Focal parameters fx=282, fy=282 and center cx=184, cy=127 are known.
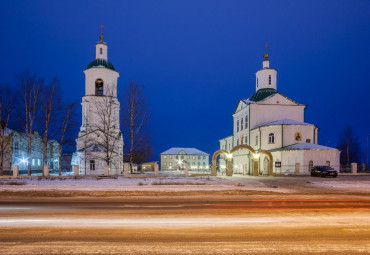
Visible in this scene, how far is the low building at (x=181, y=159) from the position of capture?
95000 mm

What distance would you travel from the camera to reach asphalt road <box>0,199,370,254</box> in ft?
19.8

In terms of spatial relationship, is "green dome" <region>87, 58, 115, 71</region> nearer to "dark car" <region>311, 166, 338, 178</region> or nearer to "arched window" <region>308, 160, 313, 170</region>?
"arched window" <region>308, 160, 313, 170</region>

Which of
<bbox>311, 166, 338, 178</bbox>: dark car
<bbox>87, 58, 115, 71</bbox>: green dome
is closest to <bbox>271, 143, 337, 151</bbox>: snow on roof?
<bbox>311, 166, 338, 178</bbox>: dark car

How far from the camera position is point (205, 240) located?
21.6 ft

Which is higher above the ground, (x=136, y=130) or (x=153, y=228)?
(x=136, y=130)

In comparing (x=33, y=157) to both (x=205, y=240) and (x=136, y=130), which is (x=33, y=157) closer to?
(x=136, y=130)

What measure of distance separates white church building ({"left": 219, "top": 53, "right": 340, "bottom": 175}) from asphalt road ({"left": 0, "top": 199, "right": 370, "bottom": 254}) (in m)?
25.2

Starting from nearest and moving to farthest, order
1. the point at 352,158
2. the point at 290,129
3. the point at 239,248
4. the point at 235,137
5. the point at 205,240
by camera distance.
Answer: the point at 239,248
the point at 205,240
the point at 290,129
the point at 235,137
the point at 352,158

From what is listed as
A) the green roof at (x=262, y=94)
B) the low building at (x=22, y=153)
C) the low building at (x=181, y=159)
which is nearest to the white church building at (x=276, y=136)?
the green roof at (x=262, y=94)

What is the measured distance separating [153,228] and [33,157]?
50.1 m

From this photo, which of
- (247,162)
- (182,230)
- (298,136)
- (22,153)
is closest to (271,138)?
(298,136)

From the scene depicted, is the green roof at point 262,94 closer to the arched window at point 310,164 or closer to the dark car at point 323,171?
the arched window at point 310,164

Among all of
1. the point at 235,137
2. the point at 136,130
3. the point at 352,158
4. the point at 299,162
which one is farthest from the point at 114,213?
the point at 352,158

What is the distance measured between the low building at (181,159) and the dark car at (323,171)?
62.2m
